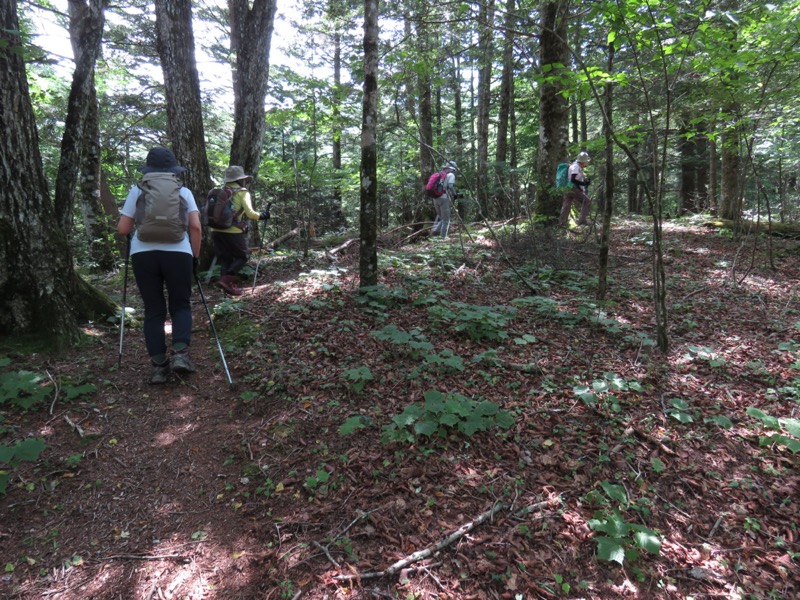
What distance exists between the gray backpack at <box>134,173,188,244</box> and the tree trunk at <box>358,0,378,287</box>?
2.36 meters

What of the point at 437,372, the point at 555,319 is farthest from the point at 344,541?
the point at 555,319

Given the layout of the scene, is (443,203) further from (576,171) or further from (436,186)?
(576,171)

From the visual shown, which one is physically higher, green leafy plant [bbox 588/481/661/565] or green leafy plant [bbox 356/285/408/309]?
green leafy plant [bbox 356/285/408/309]

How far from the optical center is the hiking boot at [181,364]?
13.1 ft

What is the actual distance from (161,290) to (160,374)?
0.83m

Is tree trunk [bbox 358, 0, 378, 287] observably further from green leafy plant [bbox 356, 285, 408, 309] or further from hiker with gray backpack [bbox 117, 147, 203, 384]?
hiker with gray backpack [bbox 117, 147, 203, 384]

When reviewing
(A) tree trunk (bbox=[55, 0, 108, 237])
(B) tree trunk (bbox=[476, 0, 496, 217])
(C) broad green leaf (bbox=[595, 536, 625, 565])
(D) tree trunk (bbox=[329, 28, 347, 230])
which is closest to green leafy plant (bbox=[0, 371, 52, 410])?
(A) tree trunk (bbox=[55, 0, 108, 237])

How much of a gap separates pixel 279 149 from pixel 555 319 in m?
16.9

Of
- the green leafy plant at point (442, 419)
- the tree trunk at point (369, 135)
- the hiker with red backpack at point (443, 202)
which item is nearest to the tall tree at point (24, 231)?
the tree trunk at point (369, 135)

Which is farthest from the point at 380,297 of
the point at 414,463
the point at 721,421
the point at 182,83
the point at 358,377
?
the point at 182,83

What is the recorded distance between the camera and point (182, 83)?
678cm

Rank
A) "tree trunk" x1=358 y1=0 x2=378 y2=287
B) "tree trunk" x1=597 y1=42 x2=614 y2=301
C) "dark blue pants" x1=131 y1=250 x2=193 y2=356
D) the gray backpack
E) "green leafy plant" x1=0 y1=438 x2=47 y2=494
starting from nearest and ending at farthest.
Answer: "green leafy plant" x1=0 y1=438 x2=47 y2=494
the gray backpack
"dark blue pants" x1=131 y1=250 x2=193 y2=356
"tree trunk" x1=597 y1=42 x2=614 y2=301
"tree trunk" x1=358 y1=0 x2=378 y2=287

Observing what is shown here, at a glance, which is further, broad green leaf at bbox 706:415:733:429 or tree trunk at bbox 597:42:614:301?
tree trunk at bbox 597:42:614:301

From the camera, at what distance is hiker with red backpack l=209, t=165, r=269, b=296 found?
21.5 feet
